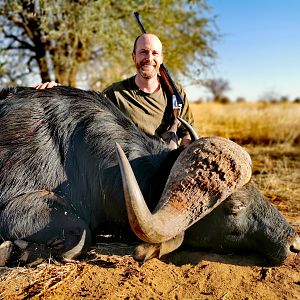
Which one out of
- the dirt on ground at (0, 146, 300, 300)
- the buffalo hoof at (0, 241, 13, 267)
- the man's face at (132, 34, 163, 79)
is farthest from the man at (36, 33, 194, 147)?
the buffalo hoof at (0, 241, 13, 267)

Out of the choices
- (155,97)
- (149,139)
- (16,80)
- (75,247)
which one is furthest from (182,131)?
(16,80)

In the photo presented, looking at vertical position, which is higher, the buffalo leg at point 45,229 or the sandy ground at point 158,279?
the buffalo leg at point 45,229

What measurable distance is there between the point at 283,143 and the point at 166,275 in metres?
8.94

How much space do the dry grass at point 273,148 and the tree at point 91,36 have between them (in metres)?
2.37

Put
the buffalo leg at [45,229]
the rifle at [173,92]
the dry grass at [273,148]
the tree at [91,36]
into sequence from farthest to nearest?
1. the tree at [91,36]
2. the dry grass at [273,148]
3. the rifle at [173,92]
4. the buffalo leg at [45,229]

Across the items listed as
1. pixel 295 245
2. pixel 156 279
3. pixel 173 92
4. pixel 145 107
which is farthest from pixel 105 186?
pixel 173 92

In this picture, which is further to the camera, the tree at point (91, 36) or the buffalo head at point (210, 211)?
the tree at point (91, 36)

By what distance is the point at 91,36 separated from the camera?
440 inches

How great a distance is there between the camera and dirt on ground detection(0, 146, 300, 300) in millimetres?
3605

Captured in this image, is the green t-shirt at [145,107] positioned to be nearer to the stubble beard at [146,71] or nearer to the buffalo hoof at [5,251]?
the stubble beard at [146,71]

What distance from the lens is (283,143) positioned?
12188mm

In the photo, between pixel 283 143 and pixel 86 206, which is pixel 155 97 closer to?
pixel 86 206

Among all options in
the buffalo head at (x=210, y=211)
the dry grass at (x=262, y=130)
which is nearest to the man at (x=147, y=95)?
the buffalo head at (x=210, y=211)

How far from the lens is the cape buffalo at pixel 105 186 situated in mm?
3227
